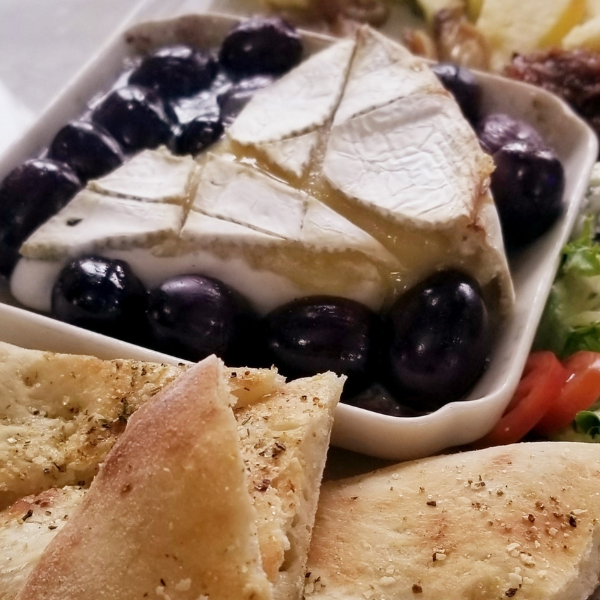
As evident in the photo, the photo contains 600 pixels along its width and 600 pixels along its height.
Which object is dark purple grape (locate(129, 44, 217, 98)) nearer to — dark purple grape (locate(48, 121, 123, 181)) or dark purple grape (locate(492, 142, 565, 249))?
dark purple grape (locate(48, 121, 123, 181))

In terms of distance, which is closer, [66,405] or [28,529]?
[28,529]

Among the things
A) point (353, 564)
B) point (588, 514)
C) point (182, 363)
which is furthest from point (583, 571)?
point (182, 363)

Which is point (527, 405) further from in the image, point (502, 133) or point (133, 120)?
point (133, 120)

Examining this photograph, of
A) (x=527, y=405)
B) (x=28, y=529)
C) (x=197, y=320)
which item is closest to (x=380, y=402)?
(x=527, y=405)

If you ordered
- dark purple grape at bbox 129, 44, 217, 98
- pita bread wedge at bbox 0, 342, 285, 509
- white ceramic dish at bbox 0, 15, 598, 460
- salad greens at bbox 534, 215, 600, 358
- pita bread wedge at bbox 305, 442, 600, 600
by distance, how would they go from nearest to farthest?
pita bread wedge at bbox 305, 442, 600, 600 → pita bread wedge at bbox 0, 342, 285, 509 → white ceramic dish at bbox 0, 15, 598, 460 → salad greens at bbox 534, 215, 600, 358 → dark purple grape at bbox 129, 44, 217, 98

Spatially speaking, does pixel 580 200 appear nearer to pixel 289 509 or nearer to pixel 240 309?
pixel 240 309

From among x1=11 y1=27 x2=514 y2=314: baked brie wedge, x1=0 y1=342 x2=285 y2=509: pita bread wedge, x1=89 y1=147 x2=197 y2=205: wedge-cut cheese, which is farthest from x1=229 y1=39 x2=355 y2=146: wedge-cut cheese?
x1=0 y1=342 x2=285 y2=509: pita bread wedge

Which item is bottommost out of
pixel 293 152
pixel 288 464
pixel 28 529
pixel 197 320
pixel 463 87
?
pixel 28 529

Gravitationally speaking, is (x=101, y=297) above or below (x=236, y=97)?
below
